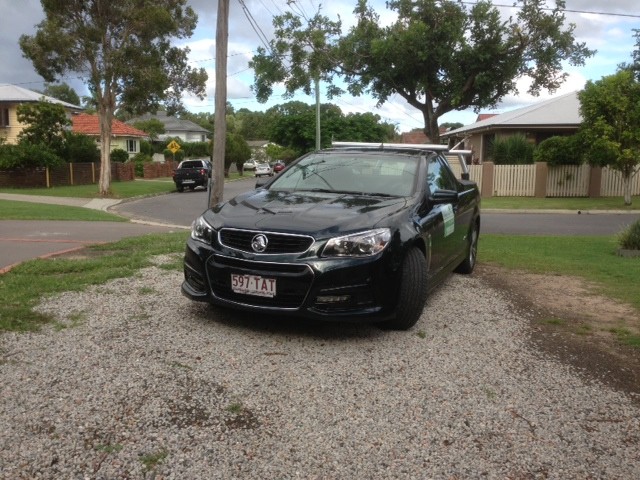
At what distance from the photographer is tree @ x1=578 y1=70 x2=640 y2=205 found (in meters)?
20.8

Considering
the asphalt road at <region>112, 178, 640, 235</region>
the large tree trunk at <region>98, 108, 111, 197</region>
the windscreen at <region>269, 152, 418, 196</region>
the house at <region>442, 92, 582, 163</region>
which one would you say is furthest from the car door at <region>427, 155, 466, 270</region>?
the large tree trunk at <region>98, 108, 111, 197</region>

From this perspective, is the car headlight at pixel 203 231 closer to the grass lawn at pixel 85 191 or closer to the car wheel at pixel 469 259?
the car wheel at pixel 469 259

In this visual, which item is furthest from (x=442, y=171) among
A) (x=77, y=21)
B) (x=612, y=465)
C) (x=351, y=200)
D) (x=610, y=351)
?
(x=77, y=21)

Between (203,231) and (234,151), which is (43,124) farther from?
(203,231)

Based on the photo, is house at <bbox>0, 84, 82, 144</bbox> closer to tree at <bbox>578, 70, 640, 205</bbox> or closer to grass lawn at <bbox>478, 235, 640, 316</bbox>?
tree at <bbox>578, 70, 640, 205</bbox>

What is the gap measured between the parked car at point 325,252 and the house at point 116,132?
47.6m

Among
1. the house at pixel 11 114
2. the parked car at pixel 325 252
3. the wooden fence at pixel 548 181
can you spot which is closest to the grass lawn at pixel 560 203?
the wooden fence at pixel 548 181

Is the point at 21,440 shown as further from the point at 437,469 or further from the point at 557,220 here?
the point at 557,220

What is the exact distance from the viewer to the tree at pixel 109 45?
2517cm

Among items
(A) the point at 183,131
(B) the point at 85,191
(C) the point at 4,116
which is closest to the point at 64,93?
(A) the point at 183,131

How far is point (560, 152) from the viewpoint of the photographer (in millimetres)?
25266

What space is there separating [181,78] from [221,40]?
1773 centimetres

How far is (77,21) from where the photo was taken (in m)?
25.4

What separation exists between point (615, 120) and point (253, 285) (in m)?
20.2
